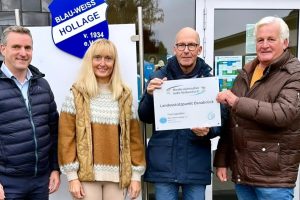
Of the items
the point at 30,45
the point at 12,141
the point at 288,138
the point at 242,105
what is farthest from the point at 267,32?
the point at 12,141

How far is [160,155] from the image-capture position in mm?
2646

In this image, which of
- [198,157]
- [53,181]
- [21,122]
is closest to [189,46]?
[198,157]

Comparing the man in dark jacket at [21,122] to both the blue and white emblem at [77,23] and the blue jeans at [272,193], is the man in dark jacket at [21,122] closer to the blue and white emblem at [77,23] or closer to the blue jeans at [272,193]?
the blue and white emblem at [77,23]

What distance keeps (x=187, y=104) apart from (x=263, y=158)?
61cm

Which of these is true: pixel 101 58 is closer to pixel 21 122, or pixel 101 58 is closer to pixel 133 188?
pixel 21 122

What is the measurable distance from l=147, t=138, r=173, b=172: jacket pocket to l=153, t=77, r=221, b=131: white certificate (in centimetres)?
17

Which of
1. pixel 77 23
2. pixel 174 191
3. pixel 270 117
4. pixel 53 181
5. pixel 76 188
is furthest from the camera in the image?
pixel 77 23

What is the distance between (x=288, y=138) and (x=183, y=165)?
746mm

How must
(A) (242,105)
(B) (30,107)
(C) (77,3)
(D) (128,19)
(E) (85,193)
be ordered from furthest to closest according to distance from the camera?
(D) (128,19) < (C) (77,3) < (E) (85,193) < (B) (30,107) < (A) (242,105)

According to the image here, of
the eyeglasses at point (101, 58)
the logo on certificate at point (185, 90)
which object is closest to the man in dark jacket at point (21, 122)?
the eyeglasses at point (101, 58)

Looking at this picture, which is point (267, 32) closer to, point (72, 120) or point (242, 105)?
point (242, 105)

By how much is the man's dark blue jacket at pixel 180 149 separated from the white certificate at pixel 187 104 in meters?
0.12

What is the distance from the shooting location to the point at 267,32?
2266mm

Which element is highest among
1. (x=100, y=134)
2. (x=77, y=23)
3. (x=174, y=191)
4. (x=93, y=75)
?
(x=77, y=23)
